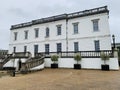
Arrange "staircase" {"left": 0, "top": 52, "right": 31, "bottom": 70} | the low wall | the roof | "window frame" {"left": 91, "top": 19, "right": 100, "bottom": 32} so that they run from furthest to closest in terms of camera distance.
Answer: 1. "window frame" {"left": 91, "top": 19, "right": 100, "bottom": 32}
2. the roof
3. "staircase" {"left": 0, "top": 52, "right": 31, "bottom": 70}
4. the low wall

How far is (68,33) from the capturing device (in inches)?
925

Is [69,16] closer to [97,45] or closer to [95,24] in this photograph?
[95,24]

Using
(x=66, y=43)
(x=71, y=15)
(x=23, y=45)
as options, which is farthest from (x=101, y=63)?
(x=23, y=45)

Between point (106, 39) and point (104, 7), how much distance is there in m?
5.37

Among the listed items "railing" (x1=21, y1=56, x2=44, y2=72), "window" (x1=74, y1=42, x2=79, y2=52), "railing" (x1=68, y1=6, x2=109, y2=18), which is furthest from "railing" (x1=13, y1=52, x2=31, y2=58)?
"railing" (x1=68, y1=6, x2=109, y2=18)

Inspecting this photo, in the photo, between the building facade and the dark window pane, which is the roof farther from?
the dark window pane

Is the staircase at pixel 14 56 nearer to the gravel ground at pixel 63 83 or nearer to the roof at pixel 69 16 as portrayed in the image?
the roof at pixel 69 16

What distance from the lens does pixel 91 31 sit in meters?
21.4

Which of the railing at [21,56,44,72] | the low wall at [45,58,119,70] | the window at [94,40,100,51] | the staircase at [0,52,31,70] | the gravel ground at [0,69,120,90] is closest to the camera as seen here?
the gravel ground at [0,69,120,90]

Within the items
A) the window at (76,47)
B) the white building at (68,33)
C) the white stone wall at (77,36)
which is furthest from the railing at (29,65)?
the white stone wall at (77,36)

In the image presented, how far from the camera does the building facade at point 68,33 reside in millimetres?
20578

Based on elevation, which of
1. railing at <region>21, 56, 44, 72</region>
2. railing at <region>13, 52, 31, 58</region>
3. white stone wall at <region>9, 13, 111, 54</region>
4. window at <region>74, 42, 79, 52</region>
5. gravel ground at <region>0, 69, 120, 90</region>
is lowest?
gravel ground at <region>0, 69, 120, 90</region>

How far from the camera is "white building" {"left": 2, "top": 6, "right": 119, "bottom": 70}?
2057cm

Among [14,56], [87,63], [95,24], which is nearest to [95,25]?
[95,24]
